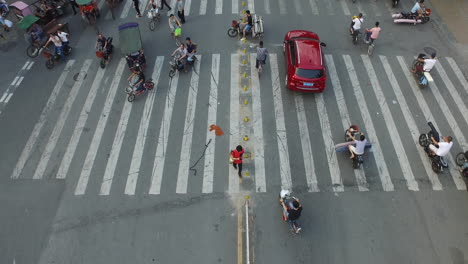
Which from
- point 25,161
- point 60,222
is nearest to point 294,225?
point 60,222

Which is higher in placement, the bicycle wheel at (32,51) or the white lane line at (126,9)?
the white lane line at (126,9)

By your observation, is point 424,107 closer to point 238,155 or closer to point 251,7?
point 238,155

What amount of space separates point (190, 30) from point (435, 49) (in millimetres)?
14125

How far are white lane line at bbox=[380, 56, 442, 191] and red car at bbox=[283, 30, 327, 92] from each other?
3907 mm

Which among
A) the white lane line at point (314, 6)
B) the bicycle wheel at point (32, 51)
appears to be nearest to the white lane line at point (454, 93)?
the white lane line at point (314, 6)

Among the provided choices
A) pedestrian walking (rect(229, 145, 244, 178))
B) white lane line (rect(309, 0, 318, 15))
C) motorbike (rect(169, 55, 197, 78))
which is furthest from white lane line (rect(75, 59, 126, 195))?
white lane line (rect(309, 0, 318, 15))

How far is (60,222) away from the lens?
38.2 feet

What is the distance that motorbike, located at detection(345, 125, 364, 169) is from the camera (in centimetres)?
1259

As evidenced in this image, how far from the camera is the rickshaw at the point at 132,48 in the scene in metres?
16.3

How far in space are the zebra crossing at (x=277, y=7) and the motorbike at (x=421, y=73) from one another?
5.67 meters

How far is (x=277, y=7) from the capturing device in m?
20.9

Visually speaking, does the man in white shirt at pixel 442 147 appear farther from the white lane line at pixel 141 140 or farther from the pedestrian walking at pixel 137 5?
the pedestrian walking at pixel 137 5

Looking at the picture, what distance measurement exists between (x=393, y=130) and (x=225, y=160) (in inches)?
298

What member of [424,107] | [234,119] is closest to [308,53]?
[234,119]
